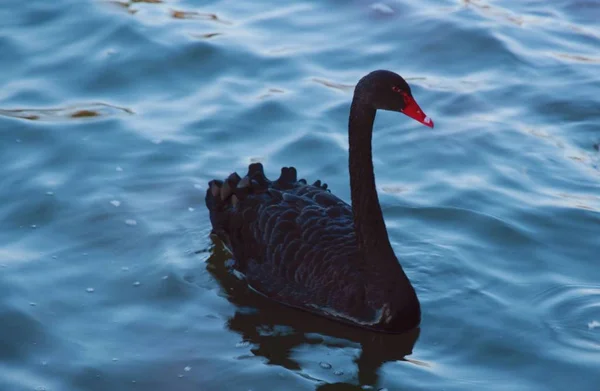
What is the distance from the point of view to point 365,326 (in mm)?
5906

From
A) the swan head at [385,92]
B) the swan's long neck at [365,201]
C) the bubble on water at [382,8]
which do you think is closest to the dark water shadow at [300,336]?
the swan's long neck at [365,201]

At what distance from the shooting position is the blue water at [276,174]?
573 cm

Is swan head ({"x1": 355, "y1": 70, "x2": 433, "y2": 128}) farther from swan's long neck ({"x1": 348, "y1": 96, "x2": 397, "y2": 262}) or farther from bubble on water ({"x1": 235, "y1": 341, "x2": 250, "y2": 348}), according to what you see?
bubble on water ({"x1": 235, "y1": 341, "x2": 250, "y2": 348})

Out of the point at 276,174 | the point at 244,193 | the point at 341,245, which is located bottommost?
the point at 341,245

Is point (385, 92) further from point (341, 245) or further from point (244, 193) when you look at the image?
point (244, 193)

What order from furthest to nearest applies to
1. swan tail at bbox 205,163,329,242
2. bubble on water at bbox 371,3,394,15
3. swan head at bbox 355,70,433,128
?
1. bubble on water at bbox 371,3,394,15
2. swan tail at bbox 205,163,329,242
3. swan head at bbox 355,70,433,128

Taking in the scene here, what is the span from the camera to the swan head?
5656mm

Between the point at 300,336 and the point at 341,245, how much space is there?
542 mm

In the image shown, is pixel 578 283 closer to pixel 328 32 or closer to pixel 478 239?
pixel 478 239

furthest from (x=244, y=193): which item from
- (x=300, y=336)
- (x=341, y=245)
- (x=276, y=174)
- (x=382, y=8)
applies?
(x=382, y=8)

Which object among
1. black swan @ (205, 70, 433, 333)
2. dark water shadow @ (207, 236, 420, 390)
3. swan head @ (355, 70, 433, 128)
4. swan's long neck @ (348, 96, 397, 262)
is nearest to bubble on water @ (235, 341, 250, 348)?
dark water shadow @ (207, 236, 420, 390)

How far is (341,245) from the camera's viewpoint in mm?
6016

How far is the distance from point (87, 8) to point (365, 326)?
5.77 metres

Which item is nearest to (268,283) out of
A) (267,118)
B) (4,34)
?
(267,118)
